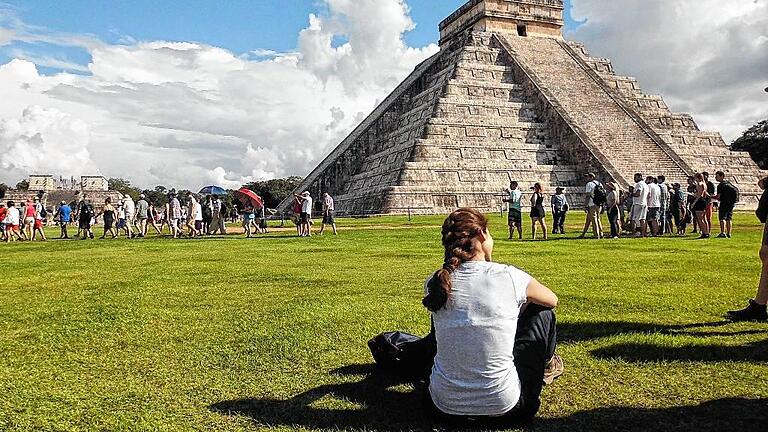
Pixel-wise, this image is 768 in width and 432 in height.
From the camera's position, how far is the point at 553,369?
4.53 metres

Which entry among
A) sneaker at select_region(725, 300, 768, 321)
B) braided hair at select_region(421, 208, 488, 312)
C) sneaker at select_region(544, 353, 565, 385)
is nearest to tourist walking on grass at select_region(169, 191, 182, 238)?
sneaker at select_region(725, 300, 768, 321)

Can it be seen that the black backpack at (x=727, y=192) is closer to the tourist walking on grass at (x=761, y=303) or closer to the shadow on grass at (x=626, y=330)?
the tourist walking on grass at (x=761, y=303)

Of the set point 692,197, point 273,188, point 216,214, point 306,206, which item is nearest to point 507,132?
point 692,197

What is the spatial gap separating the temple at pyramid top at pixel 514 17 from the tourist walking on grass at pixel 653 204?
2563 cm

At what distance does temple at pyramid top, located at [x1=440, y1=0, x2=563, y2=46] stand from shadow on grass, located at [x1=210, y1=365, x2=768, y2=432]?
38.7 meters

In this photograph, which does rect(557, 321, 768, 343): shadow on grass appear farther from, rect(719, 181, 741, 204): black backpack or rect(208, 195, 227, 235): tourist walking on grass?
rect(208, 195, 227, 235): tourist walking on grass

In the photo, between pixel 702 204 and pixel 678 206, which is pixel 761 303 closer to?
pixel 702 204

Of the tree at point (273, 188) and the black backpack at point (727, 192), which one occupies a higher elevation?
the tree at point (273, 188)

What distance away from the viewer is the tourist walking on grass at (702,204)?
16.4 meters

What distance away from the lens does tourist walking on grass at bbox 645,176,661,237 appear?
16.9 m

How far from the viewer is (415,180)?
2895cm

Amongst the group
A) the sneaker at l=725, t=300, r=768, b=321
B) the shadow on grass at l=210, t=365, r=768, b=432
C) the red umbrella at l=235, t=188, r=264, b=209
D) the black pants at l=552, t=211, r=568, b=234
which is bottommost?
the shadow on grass at l=210, t=365, r=768, b=432

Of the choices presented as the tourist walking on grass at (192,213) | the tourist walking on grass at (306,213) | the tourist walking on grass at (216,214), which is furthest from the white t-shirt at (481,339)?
the tourist walking on grass at (216,214)

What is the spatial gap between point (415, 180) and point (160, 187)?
101m
